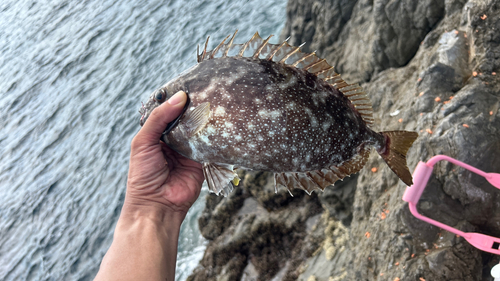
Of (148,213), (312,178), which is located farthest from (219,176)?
(148,213)

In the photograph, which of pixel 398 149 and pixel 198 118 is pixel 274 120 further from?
pixel 398 149

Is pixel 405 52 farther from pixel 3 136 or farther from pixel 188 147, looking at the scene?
pixel 3 136

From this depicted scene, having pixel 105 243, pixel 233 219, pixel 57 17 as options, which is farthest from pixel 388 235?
pixel 57 17

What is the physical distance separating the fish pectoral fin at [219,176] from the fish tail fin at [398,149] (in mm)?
1255

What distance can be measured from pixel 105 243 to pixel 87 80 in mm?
11113

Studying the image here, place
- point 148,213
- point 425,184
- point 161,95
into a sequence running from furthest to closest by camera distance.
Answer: point 425,184
point 148,213
point 161,95

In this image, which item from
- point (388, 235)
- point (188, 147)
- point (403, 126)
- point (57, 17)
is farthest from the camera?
point (57, 17)

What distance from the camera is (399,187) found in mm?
4395

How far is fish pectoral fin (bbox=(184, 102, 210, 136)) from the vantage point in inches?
93.7

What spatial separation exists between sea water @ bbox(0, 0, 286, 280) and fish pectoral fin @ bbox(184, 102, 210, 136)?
8284 millimetres

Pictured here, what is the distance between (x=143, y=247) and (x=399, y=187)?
337cm

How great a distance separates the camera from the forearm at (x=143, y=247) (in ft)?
8.02

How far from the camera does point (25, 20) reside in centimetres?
2839

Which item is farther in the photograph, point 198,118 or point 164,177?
point 164,177
